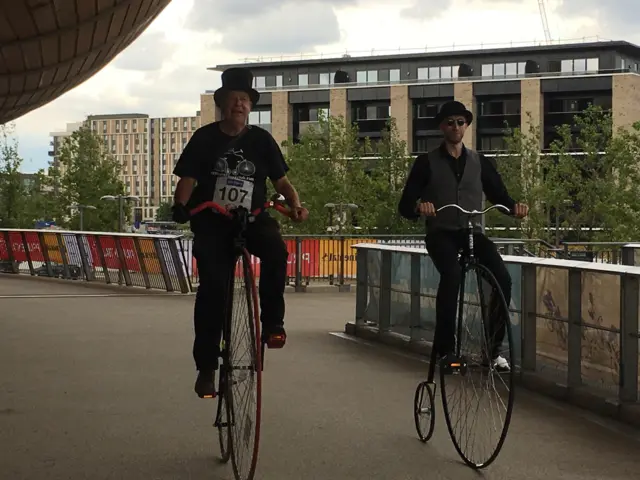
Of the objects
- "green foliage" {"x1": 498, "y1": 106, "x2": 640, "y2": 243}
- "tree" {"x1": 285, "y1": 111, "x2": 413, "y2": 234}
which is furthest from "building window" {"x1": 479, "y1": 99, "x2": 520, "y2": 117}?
"green foliage" {"x1": 498, "y1": 106, "x2": 640, "y2": 243}

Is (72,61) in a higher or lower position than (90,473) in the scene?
higher

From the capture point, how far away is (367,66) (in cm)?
10250

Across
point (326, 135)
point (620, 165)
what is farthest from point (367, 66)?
point (620, 165)

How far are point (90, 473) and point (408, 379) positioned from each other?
450cm

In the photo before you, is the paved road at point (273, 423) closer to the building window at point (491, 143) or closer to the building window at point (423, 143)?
the building window at point (491, 143)

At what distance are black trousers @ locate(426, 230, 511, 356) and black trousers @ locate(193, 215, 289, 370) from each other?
119 cm

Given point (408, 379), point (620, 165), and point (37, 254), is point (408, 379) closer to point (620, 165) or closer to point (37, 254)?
point (37, 254)

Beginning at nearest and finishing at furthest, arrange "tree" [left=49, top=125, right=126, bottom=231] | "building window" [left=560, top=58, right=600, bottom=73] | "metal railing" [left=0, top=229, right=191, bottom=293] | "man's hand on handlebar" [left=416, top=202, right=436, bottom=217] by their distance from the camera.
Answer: "man's hand on handlebar" [left=416, top=202, right=436, bottom=217], "metal railing" [left=0, top=229, right=191, bottom=293], "tree" [left=49, top=125, right=126, bottom=231], "building window" [left=560, top=58, right=600, bottom=73]

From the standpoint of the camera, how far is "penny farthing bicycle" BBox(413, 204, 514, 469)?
619 cm

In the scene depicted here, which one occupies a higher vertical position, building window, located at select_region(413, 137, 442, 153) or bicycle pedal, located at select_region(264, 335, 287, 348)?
building window, located at select_region(413, 137, 442, 153)

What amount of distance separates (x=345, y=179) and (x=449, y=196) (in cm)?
6787

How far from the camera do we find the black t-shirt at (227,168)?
5934 mm

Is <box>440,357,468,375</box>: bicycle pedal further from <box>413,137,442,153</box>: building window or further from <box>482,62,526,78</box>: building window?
<box>482,62,526,78</box>: building window

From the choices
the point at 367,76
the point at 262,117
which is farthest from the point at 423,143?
the point at 262,117
